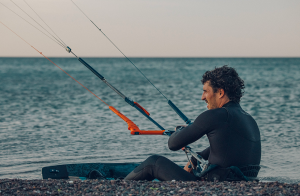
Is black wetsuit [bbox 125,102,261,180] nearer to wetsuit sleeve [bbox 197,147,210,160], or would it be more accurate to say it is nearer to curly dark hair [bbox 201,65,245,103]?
curly dark hair [bbox 201,65,245,103]

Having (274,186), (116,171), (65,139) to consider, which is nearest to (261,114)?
(65,139)

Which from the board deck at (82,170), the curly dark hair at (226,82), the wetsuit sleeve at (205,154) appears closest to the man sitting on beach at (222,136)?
the curly dark hair at (226,82)

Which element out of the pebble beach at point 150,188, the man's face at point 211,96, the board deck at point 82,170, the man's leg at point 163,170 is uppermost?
the man's face at point 211,96

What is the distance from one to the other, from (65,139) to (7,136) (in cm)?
163

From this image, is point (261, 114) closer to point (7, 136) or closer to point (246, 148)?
point (7, 136)

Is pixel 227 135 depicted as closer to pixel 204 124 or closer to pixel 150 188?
pixel 204 124

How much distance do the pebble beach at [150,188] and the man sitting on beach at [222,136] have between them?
0.10m

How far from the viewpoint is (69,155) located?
8.44 m

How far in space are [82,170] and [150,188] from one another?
2.01 meters

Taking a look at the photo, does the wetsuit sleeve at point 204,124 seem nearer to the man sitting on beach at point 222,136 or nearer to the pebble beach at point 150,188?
the man sitting on beach at point 222,136

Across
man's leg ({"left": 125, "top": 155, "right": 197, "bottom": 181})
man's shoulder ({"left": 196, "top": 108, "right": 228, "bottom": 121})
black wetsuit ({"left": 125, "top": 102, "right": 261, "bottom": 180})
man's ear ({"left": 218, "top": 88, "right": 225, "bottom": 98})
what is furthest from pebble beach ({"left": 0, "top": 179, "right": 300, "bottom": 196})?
man's ear ({"left": 218, "top": 88, "right": 225, "bottom": 98})

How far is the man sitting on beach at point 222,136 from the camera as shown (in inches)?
150

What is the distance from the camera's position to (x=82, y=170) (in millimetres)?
5863

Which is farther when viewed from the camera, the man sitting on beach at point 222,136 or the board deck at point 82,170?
the board deck at point 82,170
